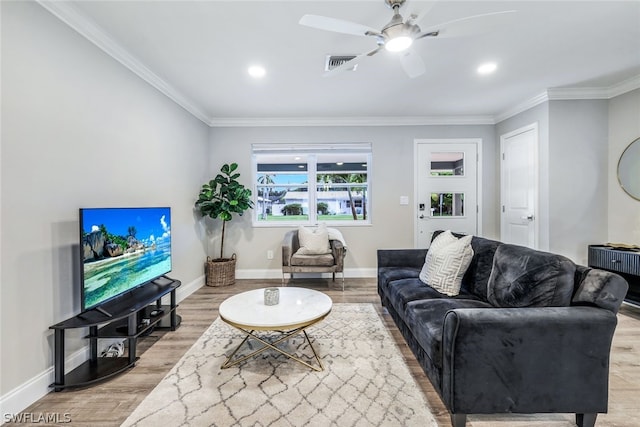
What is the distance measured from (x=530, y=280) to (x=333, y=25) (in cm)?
190

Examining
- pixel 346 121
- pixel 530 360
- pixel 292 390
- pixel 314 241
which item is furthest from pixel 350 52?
pixel 292 390

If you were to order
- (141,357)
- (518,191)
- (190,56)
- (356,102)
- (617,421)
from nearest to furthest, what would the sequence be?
(617,421) < (141,357) < (190,56) < (356,102) < (518,191)

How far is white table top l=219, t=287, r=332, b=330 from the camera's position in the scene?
1762mm

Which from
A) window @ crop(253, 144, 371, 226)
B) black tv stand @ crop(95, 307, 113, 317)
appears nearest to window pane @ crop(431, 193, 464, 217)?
window @ crop(253, 144, 371, 226)

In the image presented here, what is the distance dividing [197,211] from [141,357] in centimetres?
216

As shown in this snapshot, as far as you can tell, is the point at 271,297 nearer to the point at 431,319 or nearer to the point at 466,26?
the point at 431,319

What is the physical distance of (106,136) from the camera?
2.27 metres

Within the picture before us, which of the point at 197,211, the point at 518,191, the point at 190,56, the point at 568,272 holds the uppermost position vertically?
the point at 190,56

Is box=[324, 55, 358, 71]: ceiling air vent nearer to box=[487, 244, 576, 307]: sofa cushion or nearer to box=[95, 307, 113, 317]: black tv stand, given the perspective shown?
box=[487, 244, 576, 307]: sofa cushion

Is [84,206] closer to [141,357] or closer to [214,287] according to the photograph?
[141,357]

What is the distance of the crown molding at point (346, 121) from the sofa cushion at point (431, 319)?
123 inches

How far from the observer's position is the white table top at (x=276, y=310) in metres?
1.76

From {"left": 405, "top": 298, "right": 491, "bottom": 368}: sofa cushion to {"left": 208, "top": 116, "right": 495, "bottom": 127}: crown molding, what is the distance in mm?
3136

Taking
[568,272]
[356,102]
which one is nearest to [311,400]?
[568,272]
